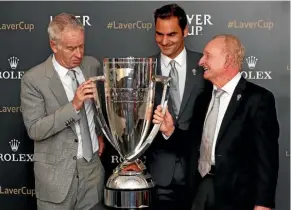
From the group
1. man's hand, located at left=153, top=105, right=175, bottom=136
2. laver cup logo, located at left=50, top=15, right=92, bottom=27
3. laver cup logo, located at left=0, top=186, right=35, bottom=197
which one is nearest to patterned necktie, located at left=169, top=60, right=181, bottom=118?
man's hand, located at left=153, top=105, right=175, bottom=136

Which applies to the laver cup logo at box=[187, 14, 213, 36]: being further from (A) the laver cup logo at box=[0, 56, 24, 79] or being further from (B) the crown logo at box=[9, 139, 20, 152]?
(B) the crown logo at box=[9, 139, 20, 152]

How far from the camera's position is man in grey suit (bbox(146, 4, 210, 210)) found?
2691mm

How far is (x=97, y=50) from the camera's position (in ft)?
10.5

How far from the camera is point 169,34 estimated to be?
8.83 ft

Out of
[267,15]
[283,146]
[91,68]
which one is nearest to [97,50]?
[91,68]

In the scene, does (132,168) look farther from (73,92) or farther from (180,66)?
(180,66)

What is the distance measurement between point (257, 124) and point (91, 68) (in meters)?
0.83

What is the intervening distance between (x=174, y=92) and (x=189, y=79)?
0.31 ft

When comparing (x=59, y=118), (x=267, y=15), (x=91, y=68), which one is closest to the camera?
(x=59, y=118)

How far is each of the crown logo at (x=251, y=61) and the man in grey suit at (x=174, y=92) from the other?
0.43 m

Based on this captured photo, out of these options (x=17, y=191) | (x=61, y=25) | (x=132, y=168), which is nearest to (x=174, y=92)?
(x=132, y=168)

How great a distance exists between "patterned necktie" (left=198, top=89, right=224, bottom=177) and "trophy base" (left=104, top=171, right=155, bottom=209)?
0.81 ft

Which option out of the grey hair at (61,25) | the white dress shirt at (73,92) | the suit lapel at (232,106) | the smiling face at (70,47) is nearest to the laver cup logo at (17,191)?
the white dress shirt at (73,92)

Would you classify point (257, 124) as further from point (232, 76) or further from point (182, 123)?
point (182, 123)
